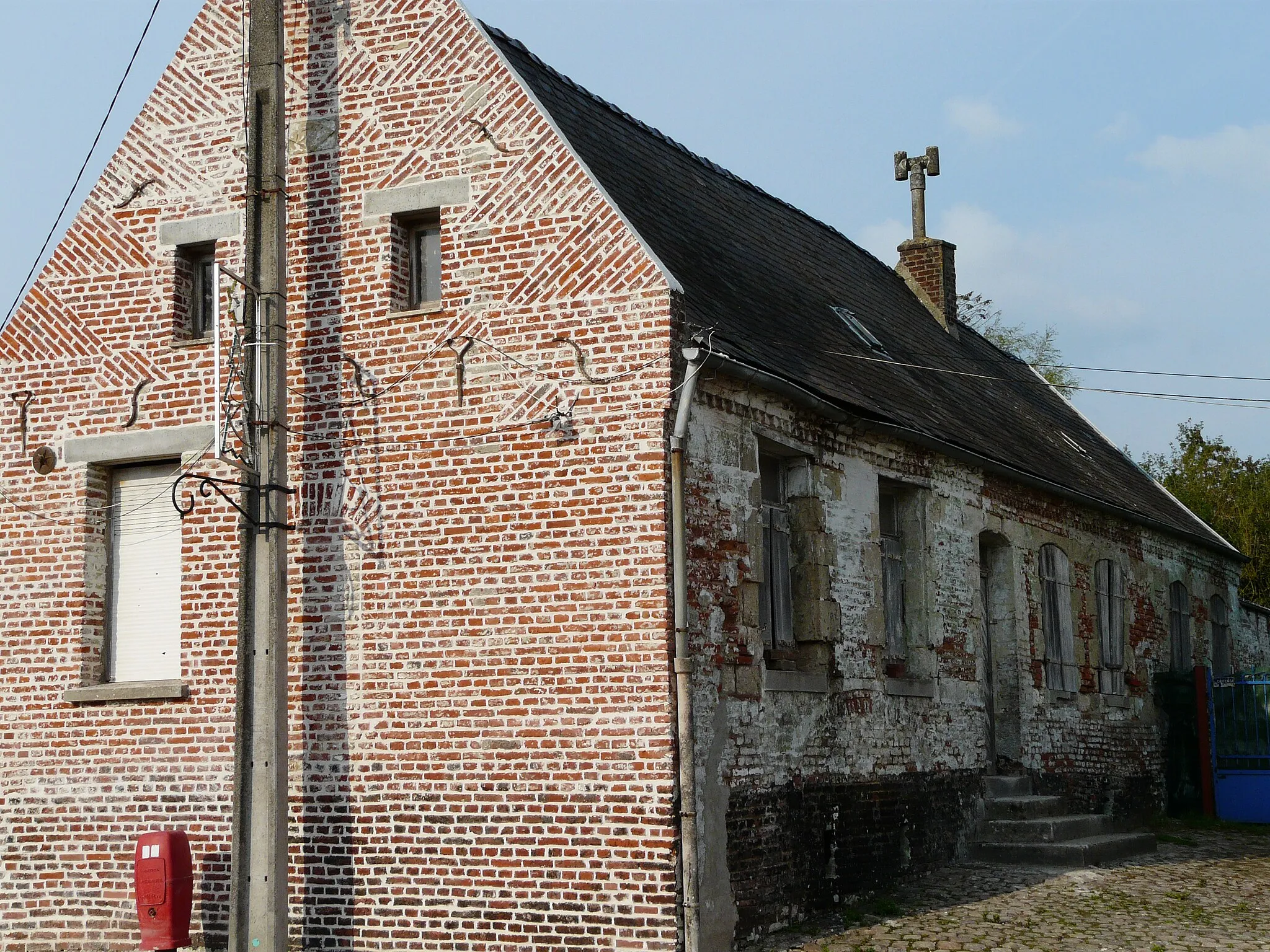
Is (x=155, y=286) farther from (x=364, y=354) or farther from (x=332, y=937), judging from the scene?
(x=332, y=937)

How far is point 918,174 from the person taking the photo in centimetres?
2300

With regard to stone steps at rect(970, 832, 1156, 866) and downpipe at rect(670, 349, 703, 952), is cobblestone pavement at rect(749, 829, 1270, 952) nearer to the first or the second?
stone steps at rect(970, 832, 1156, 866)

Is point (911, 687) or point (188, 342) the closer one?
point (188, 342)

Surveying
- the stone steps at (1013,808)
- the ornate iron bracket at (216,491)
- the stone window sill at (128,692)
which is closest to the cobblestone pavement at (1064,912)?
the stone steps at (1013,808)

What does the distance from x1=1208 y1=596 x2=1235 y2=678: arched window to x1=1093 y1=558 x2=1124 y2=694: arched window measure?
4.63m

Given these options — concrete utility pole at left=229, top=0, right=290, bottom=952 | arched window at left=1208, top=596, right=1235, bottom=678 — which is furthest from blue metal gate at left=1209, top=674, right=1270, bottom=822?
concrete utility pole at left=229, top=0, right=290, bottom=952

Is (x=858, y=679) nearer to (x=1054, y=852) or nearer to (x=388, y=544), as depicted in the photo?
(x=1054, y=852)

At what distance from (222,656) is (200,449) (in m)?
1.65

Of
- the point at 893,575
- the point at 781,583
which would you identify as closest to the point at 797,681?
the point at 781,583

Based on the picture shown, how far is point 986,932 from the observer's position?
11.4m

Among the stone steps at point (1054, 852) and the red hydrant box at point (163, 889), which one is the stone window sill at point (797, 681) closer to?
the stone steps at point (1054, 852)

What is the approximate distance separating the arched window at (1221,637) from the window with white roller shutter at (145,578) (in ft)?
55.2

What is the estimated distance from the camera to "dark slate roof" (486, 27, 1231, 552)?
12.9 metres

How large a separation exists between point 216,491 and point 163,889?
3.07 metres
